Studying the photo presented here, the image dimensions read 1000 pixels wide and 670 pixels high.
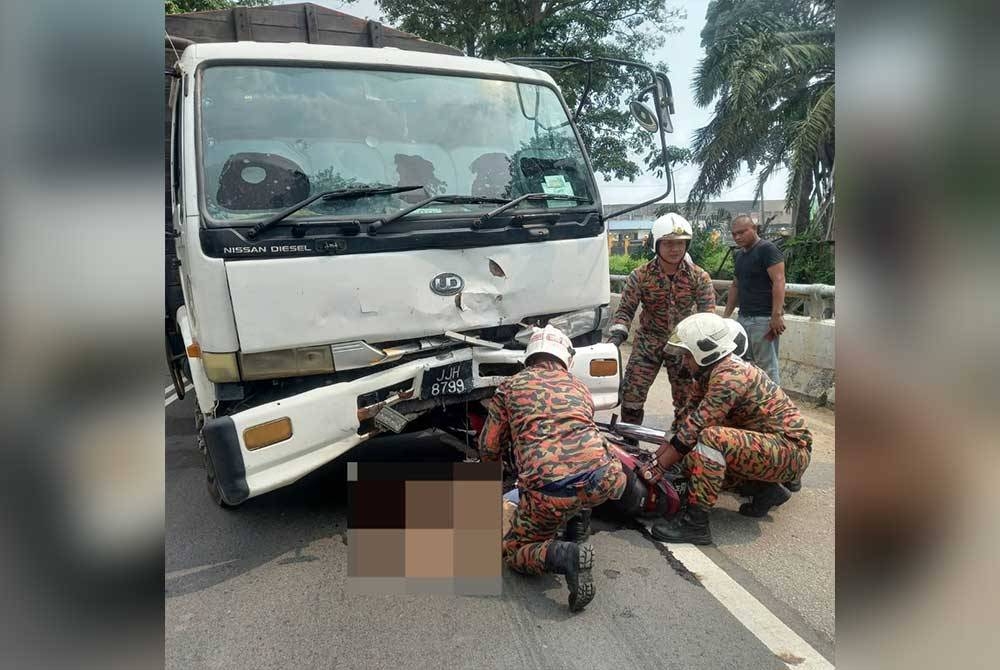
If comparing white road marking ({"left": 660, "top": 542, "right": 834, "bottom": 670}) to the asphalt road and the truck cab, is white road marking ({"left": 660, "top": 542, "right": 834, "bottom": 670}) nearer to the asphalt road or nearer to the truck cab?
the asphalt road

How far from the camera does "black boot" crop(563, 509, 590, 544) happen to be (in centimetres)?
294

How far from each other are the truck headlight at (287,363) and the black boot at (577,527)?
1.32m

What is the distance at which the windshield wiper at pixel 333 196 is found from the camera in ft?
9.32

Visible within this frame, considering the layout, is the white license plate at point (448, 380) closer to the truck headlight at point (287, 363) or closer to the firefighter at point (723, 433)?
the truck headlight at point (287, 363)

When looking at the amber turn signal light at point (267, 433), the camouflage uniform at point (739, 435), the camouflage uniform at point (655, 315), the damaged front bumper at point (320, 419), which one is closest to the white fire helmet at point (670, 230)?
the camouflage uniform at point (655, 315)
